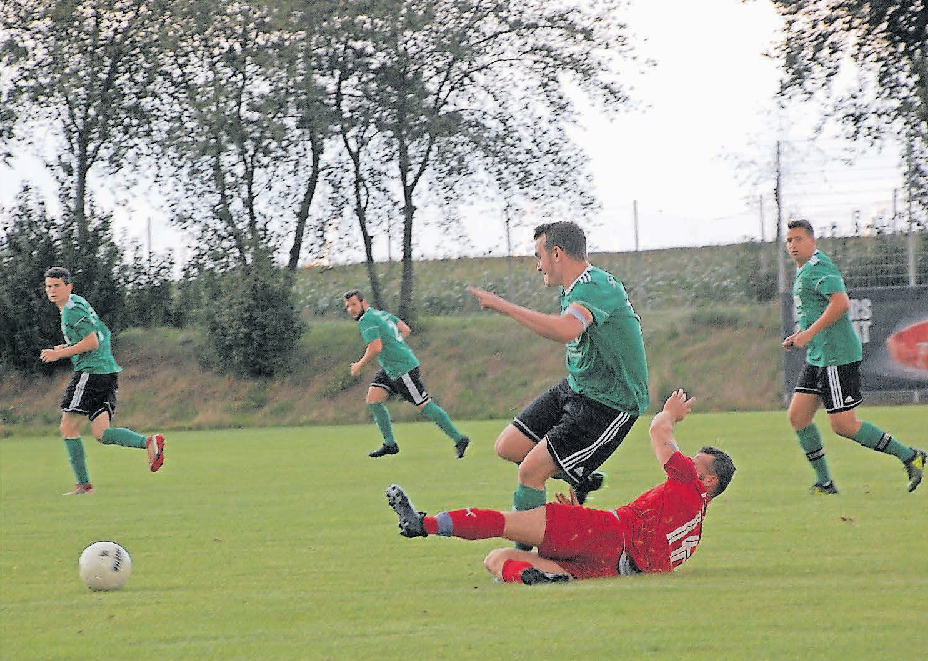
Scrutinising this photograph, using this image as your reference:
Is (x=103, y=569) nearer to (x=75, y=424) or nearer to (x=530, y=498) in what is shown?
(x=530, y=498)

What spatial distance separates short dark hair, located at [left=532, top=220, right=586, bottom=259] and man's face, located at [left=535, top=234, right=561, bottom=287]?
20 mm

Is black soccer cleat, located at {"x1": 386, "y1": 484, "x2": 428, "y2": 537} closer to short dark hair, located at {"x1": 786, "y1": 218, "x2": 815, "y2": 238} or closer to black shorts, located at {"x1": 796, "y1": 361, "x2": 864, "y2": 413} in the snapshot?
black shorts, located at {"x1": 796, "y1": 361, "x2": 864, "y2": 413}

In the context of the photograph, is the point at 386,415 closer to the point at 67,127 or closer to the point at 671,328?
the point at 671,328

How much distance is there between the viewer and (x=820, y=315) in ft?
31.9

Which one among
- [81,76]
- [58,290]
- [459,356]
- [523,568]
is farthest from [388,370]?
[81,76]

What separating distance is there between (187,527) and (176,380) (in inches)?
799

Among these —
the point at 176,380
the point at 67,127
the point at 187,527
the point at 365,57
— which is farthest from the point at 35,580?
the point at 67,127

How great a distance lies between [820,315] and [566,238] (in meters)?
4.05

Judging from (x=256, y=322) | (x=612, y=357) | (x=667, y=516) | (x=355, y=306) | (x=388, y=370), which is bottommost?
(x=667, y=516)

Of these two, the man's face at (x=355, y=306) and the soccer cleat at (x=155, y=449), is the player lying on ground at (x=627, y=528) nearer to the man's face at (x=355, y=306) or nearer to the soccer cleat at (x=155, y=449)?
the soccer cleat at (x=155, y=449)

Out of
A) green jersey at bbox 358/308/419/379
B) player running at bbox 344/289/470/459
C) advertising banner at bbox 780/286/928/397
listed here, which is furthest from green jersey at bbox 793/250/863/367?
advertising banner at bbox 780/286/928/397

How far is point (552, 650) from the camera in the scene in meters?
4.48

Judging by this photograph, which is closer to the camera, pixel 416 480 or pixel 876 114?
pixel 416 480

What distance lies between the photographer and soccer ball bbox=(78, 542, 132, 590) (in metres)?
6.20
